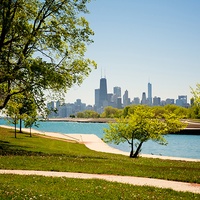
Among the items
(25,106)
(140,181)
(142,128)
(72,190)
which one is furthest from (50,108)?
(142,128)

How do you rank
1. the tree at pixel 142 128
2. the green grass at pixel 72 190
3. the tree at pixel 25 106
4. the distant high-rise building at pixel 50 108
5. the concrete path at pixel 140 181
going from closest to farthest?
the green grass at pixel 72 190 → the concrete path at pixel 140 181 → the distant high-rise building at pixel 50 108 → the tree at pixel 25 106 → the tree at pixel 142 128

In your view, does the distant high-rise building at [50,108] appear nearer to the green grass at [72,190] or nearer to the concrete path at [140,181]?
the concrete path at [140,181]

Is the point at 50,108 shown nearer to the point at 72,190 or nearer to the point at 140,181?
the point at 140,181

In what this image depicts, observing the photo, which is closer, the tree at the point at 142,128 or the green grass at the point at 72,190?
the green grass at the point at 72,190

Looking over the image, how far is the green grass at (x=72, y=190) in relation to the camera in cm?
1284

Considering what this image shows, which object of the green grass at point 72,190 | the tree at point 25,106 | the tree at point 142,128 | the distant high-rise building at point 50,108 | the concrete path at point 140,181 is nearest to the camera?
the green grass at point 72,190

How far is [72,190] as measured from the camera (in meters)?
14.1

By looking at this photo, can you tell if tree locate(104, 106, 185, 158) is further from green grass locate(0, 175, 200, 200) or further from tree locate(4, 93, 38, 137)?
green grass locate(0, 175, 200, 200)

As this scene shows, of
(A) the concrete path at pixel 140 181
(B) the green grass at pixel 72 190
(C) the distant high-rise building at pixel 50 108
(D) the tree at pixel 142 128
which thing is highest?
(C) the distant high-rise building at pixel 50 108

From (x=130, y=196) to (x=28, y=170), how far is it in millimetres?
8453

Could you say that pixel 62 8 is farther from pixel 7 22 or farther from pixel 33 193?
pixel 33 193

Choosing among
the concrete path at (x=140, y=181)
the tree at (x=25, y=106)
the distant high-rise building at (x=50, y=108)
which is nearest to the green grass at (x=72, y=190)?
the concrete path at (x=140, y=181)

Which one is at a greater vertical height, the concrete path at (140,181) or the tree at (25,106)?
the tree at (25,106)

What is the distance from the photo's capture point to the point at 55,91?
28.8 meters
